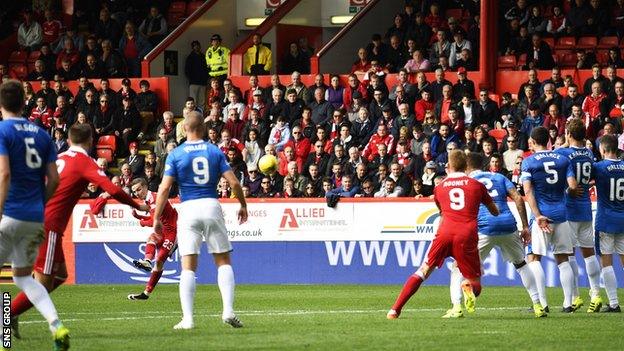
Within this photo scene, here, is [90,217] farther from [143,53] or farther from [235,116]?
[143,53]

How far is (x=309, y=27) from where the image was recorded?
34250 mm

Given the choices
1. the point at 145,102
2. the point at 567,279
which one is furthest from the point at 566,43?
the point at 567,279

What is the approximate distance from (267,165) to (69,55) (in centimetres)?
927

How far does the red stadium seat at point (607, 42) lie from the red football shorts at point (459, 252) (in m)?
15.5

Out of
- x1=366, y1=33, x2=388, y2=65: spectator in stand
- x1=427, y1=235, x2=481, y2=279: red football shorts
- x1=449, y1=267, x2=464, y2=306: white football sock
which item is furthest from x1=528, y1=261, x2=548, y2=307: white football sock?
x1=366, y1=33, x2=388, y2=65: spectator in stand

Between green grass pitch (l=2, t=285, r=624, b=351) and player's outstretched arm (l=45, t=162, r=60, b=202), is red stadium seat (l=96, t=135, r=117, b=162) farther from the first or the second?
player's outstretched arm (l=45, t=162, r=60, b=202)

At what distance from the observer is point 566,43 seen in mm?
28672

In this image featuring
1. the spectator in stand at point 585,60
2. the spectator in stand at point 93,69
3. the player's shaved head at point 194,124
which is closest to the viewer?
the player's shaved head at point 194,124

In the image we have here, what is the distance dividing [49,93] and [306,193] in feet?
30.0

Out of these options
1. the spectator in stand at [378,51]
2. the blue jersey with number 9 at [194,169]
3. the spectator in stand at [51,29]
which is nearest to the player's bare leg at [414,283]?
the blue jersey with number 9 at [194,169]

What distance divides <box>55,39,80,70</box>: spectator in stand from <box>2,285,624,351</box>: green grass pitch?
1400 centimetres

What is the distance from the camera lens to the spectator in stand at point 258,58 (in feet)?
101

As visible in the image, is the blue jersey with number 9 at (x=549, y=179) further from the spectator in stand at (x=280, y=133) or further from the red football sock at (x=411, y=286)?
the spectator in stand at (x=280, y=133)

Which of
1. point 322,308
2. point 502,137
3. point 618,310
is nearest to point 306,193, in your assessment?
point 502,137
